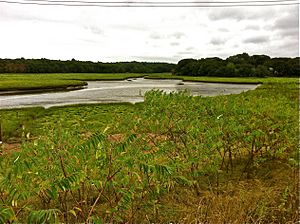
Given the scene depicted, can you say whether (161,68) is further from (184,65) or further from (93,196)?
(93,196)

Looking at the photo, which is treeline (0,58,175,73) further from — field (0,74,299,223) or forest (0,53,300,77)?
field (0,74,299,223)

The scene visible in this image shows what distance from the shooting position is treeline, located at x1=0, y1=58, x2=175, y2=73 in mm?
57156

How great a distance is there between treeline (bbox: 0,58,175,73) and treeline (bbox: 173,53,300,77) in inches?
817

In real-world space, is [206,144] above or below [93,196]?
above

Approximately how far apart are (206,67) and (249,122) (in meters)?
106

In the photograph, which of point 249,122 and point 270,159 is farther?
point 270,159

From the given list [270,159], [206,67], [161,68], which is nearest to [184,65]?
[206,67]

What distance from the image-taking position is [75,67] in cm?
10862

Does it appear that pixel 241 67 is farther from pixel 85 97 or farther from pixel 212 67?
pixel 85 97

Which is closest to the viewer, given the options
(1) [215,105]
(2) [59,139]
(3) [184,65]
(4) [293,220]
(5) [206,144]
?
(2) [59,139]

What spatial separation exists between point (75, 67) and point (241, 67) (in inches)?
2142

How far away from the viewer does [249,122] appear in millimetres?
6609

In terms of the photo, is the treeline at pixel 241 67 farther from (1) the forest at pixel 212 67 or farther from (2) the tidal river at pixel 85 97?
(2) the tidal river at pixel 85 97

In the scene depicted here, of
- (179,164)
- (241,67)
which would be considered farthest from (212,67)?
(179,164)
